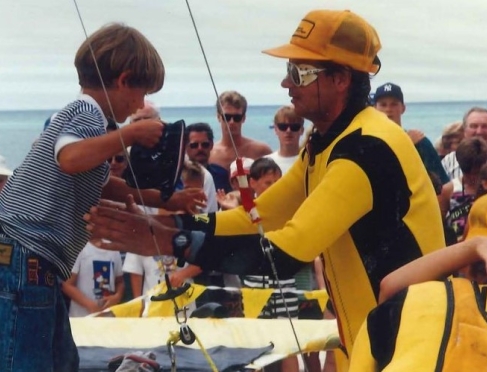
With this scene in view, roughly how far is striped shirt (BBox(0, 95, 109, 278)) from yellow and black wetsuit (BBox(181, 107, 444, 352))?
0.28 meters

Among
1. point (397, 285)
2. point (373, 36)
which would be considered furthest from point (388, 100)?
point (397, 285)

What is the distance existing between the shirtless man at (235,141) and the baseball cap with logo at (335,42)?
8.82 feet

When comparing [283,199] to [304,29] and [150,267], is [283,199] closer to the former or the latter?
[304,29]

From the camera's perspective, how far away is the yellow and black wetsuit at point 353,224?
8.04 ft

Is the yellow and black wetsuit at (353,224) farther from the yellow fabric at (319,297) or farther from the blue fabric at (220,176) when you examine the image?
the blue fabric at (220,176)

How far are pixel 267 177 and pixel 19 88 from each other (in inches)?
88.7

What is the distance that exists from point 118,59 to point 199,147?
115 inches

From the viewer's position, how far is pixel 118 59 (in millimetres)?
2584

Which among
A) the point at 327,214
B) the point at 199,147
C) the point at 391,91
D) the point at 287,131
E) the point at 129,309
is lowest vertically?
the point at 129,309

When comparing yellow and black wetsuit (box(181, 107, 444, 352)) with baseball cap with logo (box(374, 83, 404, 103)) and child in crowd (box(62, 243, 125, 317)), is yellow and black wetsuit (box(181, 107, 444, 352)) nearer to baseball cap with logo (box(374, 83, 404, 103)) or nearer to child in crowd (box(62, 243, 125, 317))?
child in crowd (box(62, 243, 125, 317))

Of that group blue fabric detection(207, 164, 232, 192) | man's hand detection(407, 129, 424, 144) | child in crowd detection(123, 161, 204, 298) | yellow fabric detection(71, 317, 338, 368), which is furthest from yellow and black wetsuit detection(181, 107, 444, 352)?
blue fabric detection(207, 164, 232, 192)

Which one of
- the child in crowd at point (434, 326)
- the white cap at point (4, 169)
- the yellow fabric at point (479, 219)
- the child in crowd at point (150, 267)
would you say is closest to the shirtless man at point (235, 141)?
the child in crowd at point (150, 267)

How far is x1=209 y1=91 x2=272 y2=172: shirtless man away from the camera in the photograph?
543cm

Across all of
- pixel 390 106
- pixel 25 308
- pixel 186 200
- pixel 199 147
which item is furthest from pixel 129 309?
pixel 25 308
